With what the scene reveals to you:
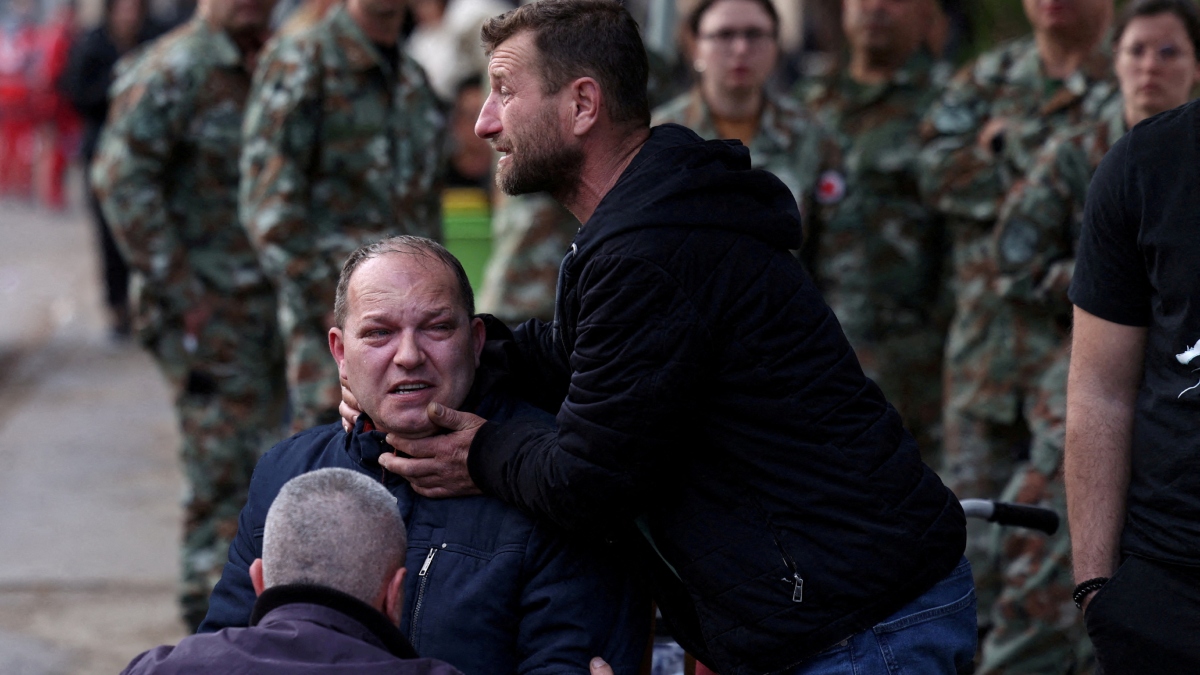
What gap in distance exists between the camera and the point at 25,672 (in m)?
5.71

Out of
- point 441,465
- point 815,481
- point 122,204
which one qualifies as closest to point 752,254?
point 815,481

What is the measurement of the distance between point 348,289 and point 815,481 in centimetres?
104

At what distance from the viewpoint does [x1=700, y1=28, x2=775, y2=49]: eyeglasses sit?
19.1 ft

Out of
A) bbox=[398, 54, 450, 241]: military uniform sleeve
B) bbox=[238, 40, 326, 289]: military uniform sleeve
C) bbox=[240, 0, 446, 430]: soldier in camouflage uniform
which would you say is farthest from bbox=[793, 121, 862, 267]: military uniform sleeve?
bbox=[238, 40, 326, 289]: military uniform sleeve

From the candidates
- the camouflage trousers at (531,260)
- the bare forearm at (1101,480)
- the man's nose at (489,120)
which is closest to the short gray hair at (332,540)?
the man's nose at (489,120)

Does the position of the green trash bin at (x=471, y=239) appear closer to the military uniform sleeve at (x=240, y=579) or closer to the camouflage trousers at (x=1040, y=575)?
the camouflage trousers at (x=1040, y=575)

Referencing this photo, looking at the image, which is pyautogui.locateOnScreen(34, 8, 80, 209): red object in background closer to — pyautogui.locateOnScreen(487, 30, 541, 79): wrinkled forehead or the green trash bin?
the green trash bin

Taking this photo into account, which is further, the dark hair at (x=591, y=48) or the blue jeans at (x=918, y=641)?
the dark hair at (x=591, y=48)

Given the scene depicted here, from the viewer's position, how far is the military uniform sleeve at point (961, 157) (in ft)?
18.0

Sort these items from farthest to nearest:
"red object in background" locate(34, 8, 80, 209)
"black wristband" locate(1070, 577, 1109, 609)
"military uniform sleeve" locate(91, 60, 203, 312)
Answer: "red object in background" locate(34, 8, 80, 209)
"military uniform sleeve" locate(91, 60, 203, 312)
"black wristband" locate(1070, 577, 1109, 609)

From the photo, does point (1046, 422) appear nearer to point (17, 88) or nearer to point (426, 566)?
point (426, 566)

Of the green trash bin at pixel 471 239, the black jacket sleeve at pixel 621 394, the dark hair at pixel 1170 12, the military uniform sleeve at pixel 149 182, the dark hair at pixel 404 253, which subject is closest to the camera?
the black jacket sleeve at pixel 621 394

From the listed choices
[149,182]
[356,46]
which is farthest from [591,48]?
[149,182]

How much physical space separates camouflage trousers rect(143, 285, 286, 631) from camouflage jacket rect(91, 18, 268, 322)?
11 centimetres
